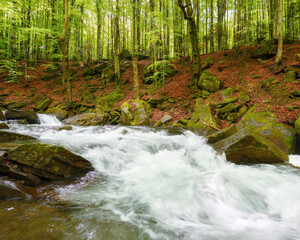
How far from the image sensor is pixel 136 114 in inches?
425

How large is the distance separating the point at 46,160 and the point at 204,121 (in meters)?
7.09

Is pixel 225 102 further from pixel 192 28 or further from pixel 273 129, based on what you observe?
pixel 192 28

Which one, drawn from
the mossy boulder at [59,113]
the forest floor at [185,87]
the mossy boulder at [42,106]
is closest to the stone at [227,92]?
the forest floor at [185,87]

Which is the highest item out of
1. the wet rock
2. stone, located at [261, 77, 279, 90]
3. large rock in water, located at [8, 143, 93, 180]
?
stone, located at [261, 77, 279, 90]

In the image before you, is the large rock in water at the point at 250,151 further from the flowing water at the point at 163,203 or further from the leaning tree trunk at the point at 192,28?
the leaning tree trunk at the point at 192,28

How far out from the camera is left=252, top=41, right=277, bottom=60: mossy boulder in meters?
12.1

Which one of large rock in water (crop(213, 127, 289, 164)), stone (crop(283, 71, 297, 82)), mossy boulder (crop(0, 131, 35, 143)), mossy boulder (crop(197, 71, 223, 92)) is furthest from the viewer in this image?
mossy boulder (crop(197, 71, 223, 92))

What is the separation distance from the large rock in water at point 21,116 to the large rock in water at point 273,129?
11528 mm

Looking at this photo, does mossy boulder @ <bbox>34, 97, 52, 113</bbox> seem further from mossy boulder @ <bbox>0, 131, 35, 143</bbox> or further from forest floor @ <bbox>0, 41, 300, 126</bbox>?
mossy boulder @ <bbox>0, 131, 35, 143</bbox>

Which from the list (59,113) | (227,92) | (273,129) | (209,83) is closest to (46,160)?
(273,129)

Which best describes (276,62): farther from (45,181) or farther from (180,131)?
(45,181)

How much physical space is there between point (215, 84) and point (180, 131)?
481 cm

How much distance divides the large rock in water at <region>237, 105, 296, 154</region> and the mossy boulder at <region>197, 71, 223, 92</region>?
3386 mm

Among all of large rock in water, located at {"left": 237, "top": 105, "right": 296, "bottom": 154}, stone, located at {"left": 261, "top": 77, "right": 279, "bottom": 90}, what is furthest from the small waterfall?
stone, located at {"left": 261, "top": 77, "right": 279, "bottom": 90}
